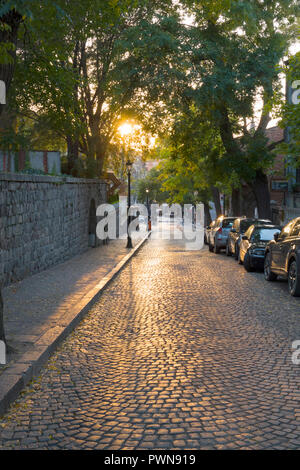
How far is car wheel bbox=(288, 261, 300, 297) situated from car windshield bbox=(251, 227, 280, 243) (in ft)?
15.2

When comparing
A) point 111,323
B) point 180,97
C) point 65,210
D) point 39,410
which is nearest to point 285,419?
Answer: point 39,410

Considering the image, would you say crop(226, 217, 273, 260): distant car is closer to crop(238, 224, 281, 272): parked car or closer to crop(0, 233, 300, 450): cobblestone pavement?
crop(238, 224, 281, 272): parked car

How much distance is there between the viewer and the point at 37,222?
44.7 feet

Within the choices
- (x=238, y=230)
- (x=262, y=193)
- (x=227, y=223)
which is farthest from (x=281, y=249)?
(x=262, y=193)

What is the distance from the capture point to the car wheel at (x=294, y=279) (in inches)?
413

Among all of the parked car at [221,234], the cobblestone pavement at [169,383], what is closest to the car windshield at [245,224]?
the parked car at [221,234]

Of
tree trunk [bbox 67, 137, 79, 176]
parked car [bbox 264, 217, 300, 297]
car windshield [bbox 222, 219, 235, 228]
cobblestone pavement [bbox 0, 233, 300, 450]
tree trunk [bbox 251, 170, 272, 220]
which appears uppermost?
tree trunk [bbox 67, 137, 79, 176]

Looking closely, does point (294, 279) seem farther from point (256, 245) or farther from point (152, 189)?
point (152, 189)

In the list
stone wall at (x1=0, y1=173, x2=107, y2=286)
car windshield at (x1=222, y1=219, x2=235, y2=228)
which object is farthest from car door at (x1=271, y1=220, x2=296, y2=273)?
car windshield at (x1=222, y1=219, x2=235, y2=228)

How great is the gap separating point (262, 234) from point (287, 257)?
4772 millimetres

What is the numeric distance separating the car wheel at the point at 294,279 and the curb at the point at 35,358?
4.33m

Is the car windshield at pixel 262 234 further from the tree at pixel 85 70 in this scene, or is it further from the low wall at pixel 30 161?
the low wall at pixel 30 161

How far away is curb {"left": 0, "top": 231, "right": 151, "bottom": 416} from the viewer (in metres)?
4.59

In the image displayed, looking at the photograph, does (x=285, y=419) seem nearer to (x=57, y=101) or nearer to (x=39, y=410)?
(x=39, y=410)
